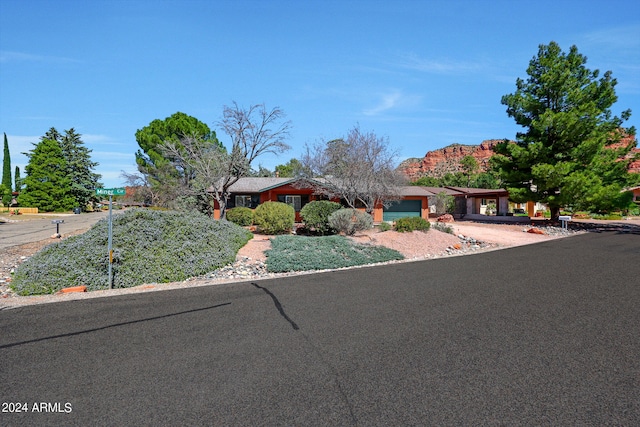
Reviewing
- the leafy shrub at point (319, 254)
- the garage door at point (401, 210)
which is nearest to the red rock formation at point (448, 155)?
the garage door at point (401, 210)

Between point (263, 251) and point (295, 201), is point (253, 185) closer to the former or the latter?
point (295, 201)

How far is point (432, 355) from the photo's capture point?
4500 mm

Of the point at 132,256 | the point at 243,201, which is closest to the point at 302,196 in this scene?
the point at 243,201

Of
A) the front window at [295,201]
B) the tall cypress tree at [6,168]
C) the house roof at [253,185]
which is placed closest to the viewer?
the house roof at [253,185]

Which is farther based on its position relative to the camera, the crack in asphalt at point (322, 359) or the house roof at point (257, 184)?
the house roof at point (257, 184)

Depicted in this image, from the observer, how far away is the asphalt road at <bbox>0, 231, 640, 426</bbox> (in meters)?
3.29

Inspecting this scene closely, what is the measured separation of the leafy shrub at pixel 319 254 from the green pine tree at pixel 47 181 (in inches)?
1952

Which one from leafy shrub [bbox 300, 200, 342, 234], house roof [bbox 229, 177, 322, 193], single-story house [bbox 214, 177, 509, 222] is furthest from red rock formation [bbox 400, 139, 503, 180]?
leafy shrub [bbox 300, 200, 342, 234]

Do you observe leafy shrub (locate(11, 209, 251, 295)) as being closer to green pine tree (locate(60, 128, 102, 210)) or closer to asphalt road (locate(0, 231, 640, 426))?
asphalt road (locate(0, 231, 640, 426))

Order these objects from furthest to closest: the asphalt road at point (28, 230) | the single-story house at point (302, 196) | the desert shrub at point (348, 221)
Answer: the single-story house at point (302, 196) < the asphalt road at point (28, 230) < the desert shrub at point (348, 221)

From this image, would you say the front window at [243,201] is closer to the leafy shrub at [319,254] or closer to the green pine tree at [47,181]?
the leafy shrub at [319,254]

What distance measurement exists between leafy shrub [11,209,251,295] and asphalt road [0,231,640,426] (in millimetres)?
2212

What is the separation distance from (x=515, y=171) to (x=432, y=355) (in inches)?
1190

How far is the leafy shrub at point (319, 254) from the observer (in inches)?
474
